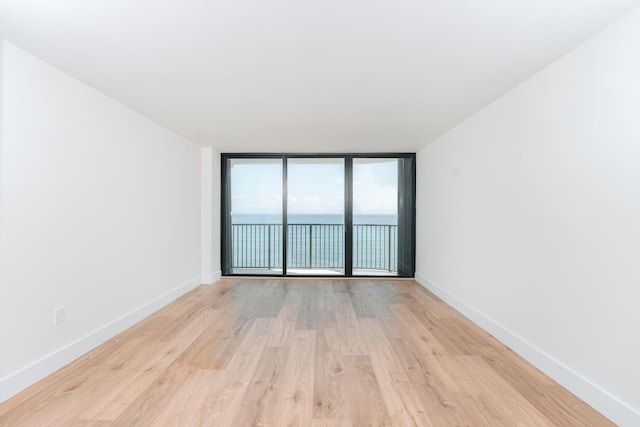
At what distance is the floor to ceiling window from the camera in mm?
5285

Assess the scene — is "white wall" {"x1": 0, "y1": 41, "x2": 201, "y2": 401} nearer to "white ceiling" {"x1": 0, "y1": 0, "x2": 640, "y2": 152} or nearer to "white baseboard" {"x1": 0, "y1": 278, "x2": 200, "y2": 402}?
"white baseboard" {"x1": 0, "y1": 278, "x2": 200, "y2": 402}

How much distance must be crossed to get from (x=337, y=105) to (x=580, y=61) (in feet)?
5.71

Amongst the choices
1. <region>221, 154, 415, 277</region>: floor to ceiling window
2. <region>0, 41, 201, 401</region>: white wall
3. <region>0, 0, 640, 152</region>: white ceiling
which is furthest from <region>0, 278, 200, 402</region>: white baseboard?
<region>221, 154, 415, 277</region>: floor to ceiling window

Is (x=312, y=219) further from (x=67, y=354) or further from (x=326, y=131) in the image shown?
(x=67, y=354)

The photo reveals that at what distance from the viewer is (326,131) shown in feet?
12.7

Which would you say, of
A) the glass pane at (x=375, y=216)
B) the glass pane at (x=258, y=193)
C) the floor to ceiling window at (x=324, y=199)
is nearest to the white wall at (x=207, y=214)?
the floor to ceiling window at (x=324, y=199)

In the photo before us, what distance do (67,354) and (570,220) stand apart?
357 cm

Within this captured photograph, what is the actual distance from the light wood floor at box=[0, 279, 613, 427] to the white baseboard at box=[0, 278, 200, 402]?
0.06m

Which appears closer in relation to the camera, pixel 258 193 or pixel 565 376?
pixel 565 376

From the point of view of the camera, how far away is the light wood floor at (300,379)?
1.71 m

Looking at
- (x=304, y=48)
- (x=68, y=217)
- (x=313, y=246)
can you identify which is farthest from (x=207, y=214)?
(x=304, y=48)

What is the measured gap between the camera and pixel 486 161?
3.05 m

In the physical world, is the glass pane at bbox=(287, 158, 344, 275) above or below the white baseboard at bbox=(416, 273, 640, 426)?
above

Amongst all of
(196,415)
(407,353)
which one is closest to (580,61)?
(407,353)
